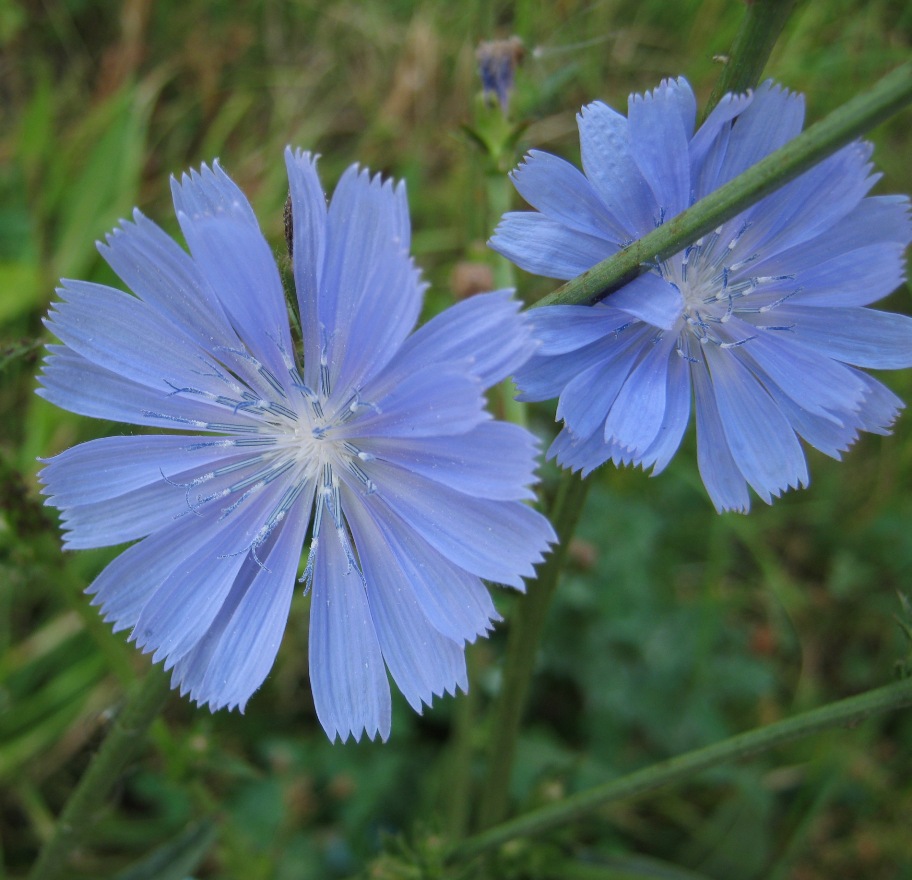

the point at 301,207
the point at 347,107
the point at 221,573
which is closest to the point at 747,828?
the point at 221,573

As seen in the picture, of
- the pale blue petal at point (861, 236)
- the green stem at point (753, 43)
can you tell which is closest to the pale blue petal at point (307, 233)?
the green stem at point (753, 43)

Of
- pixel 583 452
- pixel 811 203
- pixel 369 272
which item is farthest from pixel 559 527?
pixel 811 203

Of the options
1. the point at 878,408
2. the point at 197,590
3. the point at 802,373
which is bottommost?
the point at 878,408

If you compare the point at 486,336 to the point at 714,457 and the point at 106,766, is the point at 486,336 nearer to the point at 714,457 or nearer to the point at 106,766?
the point at 714,457

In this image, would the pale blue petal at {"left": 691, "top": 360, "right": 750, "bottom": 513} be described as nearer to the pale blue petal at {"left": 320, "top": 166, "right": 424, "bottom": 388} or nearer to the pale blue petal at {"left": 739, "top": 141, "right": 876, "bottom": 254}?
the pale blue petal at {"left": 739, "top": 141, "right": 876, "bottom": 254}

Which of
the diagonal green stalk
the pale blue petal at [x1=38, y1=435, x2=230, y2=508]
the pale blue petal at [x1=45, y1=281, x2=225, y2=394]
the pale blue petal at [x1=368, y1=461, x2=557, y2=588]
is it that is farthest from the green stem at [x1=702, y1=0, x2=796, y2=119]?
the pale blue petal at [x1=38, y1=435, x2=230, y2=508]

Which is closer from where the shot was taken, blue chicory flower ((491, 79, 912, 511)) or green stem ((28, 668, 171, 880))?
blue chicory flower ((491, 79, 912, 511))
